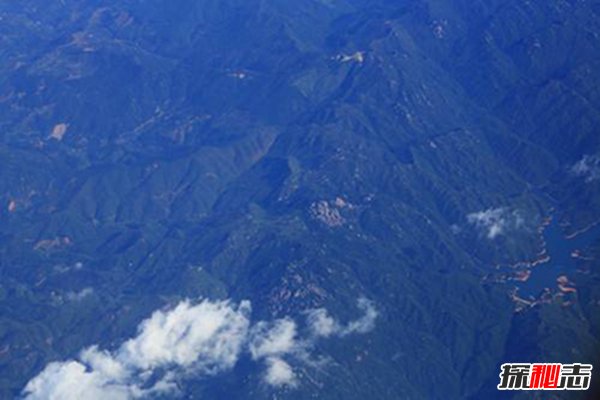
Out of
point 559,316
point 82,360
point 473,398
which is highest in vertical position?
point 82,360

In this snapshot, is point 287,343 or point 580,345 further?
point 287,343

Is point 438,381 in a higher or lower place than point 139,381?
lower

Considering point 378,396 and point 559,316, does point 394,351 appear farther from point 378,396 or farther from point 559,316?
point 559,316

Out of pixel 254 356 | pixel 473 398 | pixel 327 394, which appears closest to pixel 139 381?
pixel 254 356

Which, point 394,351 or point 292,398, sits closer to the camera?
point 292,398

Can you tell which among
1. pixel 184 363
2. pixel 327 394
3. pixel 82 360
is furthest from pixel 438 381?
pixel 82 360

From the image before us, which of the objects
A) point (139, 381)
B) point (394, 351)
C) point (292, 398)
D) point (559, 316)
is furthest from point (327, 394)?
point (559, 316)

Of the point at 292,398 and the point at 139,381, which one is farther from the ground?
the point at 139,381

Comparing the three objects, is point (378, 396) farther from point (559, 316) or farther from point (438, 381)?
point (559, 316)
